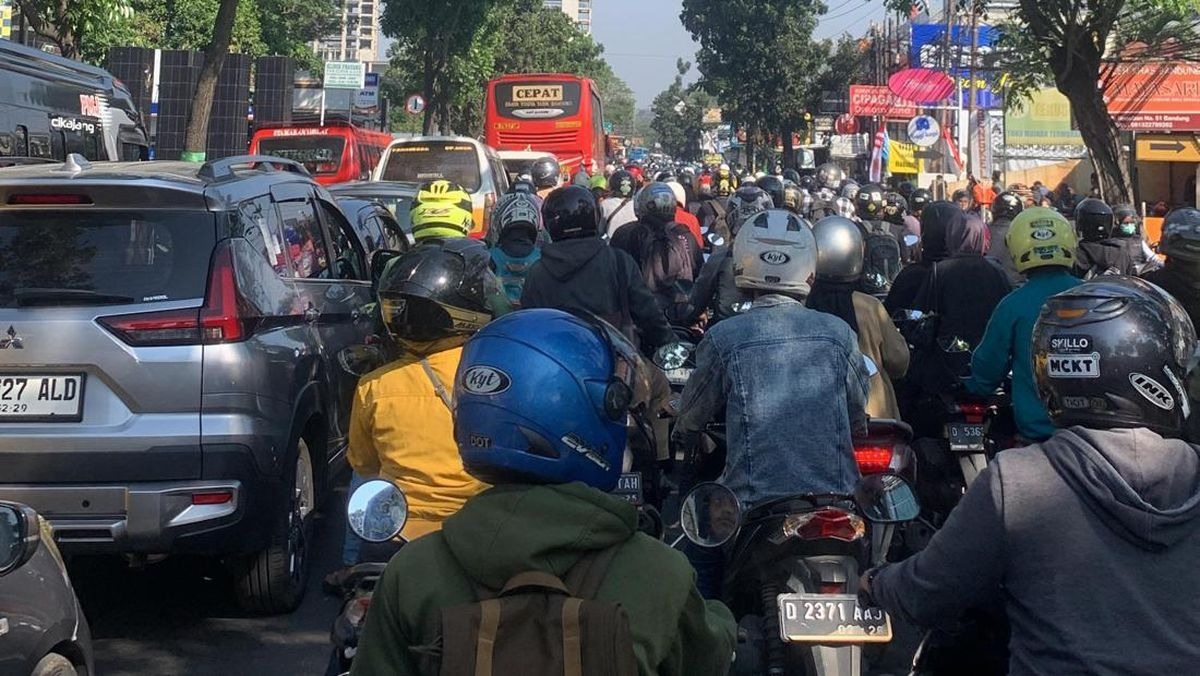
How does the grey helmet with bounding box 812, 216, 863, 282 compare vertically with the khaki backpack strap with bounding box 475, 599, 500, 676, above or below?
above

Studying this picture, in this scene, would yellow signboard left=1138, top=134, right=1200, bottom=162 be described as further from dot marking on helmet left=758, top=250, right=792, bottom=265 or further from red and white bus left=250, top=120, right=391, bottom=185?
dot marking on helmet left=758, top=250, right=792, bottom=265

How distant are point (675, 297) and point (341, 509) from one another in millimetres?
2448

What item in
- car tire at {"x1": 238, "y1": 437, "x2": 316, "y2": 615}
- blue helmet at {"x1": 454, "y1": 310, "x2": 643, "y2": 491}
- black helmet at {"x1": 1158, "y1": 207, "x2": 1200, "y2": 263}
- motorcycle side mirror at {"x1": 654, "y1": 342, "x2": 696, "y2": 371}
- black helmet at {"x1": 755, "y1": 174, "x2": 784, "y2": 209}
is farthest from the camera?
black helmet at {"x1": 755, "y1": 174, "x2": 784, "y2": 209}

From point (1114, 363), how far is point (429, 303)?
1854 mm

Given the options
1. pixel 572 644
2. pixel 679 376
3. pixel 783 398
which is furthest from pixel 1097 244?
pixel 572 644

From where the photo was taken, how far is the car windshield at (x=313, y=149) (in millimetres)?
24453

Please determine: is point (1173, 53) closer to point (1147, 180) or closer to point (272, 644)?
point (1147, 180)

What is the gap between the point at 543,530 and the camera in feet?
6.88

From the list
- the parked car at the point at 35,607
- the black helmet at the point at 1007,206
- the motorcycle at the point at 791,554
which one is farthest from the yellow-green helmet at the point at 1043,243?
the black helmet at the point at 1007,206

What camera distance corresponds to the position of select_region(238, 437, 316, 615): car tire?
6000 millimetres

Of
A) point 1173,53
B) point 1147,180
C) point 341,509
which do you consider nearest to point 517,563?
point 341,509

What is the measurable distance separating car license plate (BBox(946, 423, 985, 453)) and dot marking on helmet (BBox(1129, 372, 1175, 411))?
3.91m

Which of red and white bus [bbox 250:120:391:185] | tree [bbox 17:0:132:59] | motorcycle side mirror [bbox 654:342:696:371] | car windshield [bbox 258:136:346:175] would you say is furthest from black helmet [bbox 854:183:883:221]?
car windshield [bbox 258:136:346:175]

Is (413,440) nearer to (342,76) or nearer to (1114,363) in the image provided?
(1114,363)
